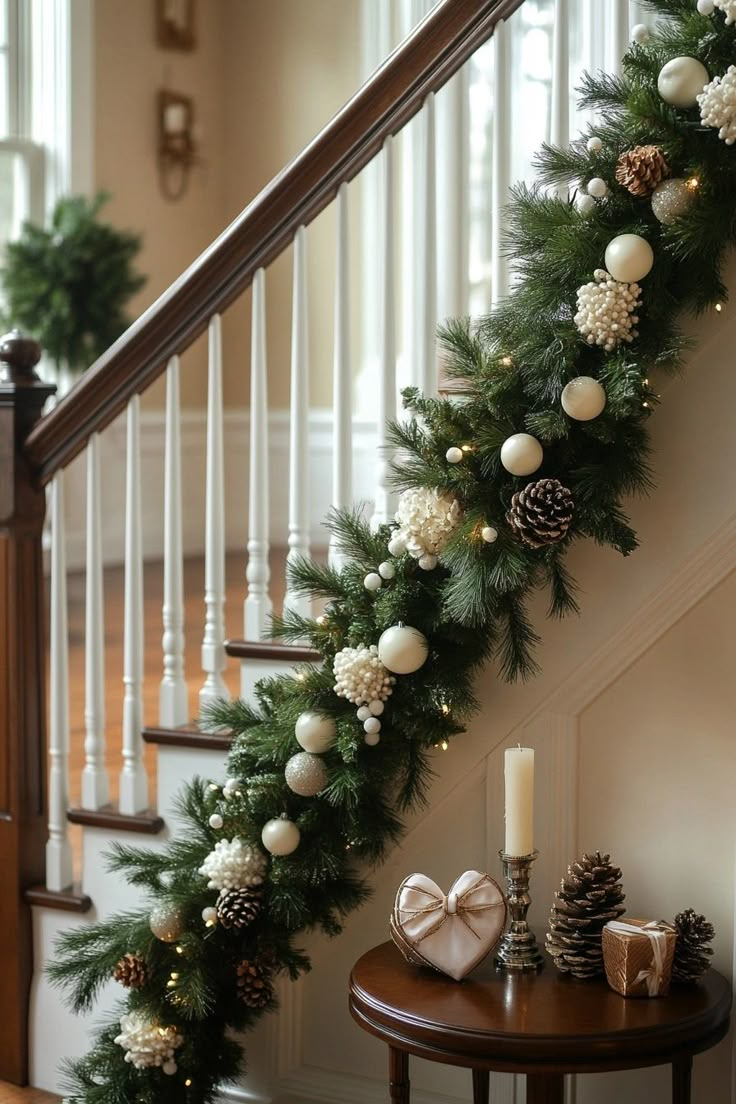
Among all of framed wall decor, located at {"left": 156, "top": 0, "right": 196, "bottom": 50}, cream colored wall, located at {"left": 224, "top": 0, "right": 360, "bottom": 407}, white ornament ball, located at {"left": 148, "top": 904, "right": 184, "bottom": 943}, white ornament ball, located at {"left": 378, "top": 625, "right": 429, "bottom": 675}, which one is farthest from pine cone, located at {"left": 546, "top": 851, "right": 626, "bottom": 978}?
framed wall decor, located at {"left": 156, "top": 0, "right": 196, "bottom": 50}

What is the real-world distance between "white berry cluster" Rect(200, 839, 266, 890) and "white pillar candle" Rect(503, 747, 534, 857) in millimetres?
465

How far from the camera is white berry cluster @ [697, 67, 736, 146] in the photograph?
5.64 feet

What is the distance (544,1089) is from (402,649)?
0.64 metres

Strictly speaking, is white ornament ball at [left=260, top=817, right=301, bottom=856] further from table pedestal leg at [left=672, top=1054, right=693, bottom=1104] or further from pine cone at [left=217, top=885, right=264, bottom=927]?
table pedestal leg at [left=672, top=1054, right=693, bottom=1104]

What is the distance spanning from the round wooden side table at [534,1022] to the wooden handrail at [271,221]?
118 centimetres

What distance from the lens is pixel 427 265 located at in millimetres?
2127

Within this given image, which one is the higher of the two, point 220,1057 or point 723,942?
point 723,942

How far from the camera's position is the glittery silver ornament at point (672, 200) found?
5.82 feet

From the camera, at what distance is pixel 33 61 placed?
5180 millimetres

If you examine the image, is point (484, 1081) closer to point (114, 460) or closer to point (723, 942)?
point (723, 942)

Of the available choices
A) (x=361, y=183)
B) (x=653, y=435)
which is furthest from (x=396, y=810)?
(x=361, y=183)

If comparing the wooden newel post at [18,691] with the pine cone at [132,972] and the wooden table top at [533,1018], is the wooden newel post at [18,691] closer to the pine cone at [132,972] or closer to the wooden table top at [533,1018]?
the pine cone at [132,972]

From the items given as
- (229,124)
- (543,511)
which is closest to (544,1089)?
(543,511)

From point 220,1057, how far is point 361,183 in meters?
3.92
